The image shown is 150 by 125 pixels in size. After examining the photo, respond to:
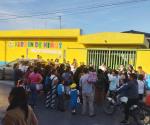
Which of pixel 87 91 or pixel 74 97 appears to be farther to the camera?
pixel 74 97

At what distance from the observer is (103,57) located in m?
24.8

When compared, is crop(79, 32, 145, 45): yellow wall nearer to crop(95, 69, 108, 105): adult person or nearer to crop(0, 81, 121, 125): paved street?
crop(95, 69, 108, 105): adult person

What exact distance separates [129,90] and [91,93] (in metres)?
1.87

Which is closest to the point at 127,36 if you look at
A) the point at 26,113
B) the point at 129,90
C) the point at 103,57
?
the point at 103,57

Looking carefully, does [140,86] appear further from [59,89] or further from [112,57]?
[112,57]

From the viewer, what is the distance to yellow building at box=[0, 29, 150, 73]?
23781 mm

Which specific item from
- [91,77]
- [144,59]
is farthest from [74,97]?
[144,59]

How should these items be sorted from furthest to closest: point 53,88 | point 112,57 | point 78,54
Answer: point 78,54 → point 112,57 → point 53,88

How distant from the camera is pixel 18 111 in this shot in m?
4.46

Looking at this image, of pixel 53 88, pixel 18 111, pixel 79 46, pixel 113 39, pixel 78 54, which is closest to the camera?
pixel 18 111

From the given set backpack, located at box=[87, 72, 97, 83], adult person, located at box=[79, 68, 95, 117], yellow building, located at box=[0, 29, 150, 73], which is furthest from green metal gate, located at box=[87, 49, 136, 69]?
adult person, located at box=[79, 68, 95, 117]

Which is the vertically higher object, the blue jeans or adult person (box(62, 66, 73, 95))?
adult person (box(62, 66, 73, 95))

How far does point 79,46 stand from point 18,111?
24186 mm

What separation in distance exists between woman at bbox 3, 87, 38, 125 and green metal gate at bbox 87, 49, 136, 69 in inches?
749
